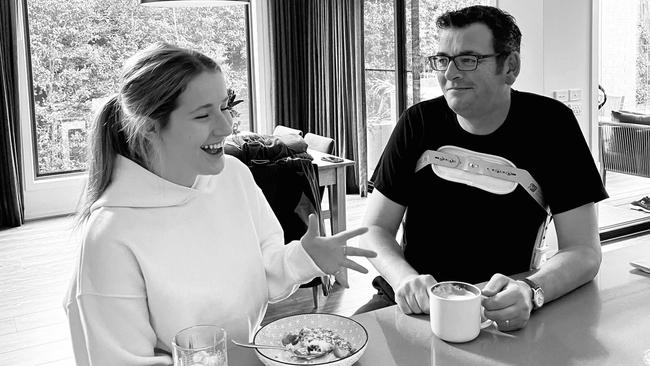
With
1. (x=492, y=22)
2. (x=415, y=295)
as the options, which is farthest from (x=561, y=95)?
(x=415, y=295)

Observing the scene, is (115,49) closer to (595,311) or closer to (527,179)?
(527,179)

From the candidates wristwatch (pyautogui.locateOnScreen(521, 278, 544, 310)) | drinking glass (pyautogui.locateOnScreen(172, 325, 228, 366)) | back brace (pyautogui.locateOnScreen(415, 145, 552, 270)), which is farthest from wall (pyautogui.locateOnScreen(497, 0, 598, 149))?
drinking glass (pyautogui.locateOnScreen(172, 325, 228, 366))

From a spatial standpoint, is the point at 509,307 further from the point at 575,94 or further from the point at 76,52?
the point at 76,52

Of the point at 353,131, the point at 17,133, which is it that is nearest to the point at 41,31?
the point at 17,133

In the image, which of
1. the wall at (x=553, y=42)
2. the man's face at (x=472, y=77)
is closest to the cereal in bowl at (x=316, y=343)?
the man's face at (x=472, y=77)

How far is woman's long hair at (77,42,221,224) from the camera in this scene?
142 centimetres

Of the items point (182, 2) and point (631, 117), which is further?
point (631, 117)

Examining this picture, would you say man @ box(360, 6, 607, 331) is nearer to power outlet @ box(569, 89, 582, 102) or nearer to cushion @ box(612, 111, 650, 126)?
power outlet @ box(569, 89, 582, 102)

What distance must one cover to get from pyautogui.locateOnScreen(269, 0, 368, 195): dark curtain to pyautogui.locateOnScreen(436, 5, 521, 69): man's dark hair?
4.46 m

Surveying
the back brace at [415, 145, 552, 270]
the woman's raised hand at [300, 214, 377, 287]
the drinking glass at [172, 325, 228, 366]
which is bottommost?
the drinking glass at [172, 325, 228, 366]

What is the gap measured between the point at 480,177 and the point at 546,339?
662mm

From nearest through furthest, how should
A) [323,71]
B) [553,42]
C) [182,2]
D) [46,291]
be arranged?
[182,2] → [553,42] → [46,291] → [323,71]

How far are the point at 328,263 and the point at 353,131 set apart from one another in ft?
16.7

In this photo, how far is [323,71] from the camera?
6.72 meters
